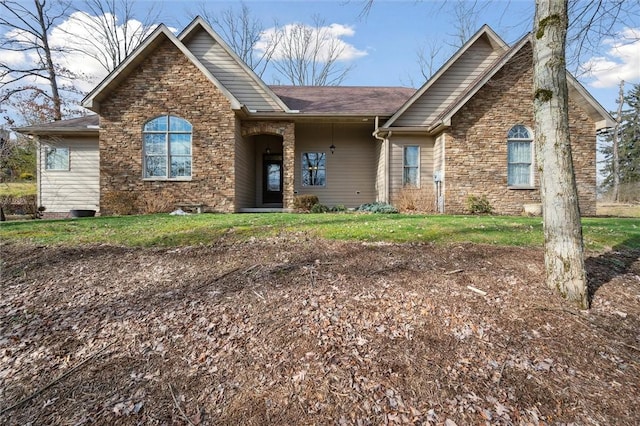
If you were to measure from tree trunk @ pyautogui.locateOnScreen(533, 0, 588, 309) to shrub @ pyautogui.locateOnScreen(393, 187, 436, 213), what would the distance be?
8010mm

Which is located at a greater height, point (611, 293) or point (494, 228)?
point (494, 228)

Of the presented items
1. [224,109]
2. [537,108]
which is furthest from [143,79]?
[537,108]

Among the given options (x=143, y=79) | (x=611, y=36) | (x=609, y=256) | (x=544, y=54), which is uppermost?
(x=143, y=79)

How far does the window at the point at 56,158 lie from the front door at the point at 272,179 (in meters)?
8.18

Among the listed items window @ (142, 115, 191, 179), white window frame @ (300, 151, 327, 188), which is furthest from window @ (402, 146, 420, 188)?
window @ (142, 115, 191, 179)

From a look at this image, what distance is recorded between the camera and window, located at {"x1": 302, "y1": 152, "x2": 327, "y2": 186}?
13.8 m

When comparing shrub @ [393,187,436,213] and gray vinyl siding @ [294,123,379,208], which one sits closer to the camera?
shrub @ [393,187,436,213]

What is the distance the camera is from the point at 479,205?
10.9 m

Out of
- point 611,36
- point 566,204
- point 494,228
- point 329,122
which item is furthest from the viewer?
point 329,122

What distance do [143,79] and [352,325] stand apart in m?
11.4

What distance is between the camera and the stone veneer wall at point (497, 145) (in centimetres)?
1096

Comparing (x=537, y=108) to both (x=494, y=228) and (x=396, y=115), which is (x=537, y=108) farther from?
(x=396, y=115)

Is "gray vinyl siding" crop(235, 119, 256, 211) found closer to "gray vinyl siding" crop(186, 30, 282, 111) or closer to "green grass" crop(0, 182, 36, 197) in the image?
"gray vinyl siding" crop(186, 30, 282, 111)

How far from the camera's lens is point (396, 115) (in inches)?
466
